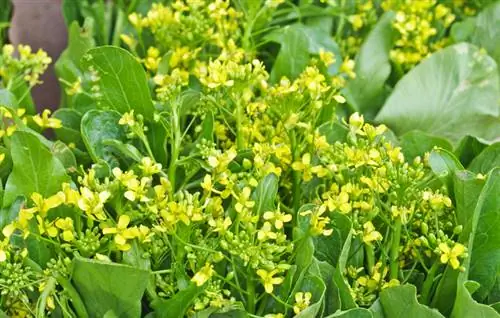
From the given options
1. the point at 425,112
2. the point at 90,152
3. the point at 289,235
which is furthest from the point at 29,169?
the point at 425,112

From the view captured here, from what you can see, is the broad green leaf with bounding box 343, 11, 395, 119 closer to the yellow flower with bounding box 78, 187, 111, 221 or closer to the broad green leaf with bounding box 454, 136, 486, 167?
the broad green leaf with bounding box 454, 136, 486, 167

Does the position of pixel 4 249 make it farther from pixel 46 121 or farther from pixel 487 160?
pixel 487 160

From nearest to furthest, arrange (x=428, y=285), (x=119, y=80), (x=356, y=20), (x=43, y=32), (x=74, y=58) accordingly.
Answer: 1. (x=428, y=285)
2. (x=119, y=80)
3. (x=74, y=58)
4. (x=356, y=20)
5. (x=43, y=32)

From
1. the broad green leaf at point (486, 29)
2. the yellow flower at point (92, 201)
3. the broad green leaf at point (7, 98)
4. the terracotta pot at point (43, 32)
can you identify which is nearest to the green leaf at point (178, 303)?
the yellow flower at point (92, 201)

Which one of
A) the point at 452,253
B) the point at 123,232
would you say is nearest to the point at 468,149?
the point at 452,253

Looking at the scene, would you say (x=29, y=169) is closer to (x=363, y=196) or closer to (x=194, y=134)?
(x=194, y=134)

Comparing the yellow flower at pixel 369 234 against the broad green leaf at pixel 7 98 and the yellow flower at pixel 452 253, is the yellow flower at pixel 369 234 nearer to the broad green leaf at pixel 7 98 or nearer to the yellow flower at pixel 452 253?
the yellow flower at pixel 452 253

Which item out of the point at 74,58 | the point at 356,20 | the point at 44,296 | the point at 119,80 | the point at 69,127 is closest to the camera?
the point at 44,296
